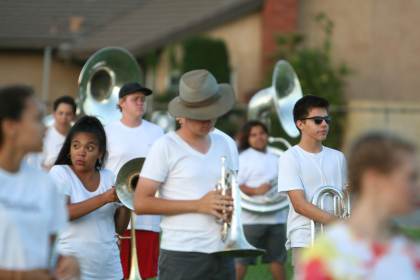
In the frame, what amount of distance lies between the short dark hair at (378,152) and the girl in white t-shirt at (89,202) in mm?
2778

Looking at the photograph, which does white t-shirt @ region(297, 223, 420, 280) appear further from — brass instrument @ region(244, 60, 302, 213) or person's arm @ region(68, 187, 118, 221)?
brass instrument @ region(244, 60, 302, 213)

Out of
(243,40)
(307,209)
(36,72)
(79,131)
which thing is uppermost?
(243,40)

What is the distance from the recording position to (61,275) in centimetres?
526

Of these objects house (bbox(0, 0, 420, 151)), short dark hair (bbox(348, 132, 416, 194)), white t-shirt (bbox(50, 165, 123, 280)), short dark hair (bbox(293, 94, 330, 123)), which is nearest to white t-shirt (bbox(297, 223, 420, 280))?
short dark hair (bbox(348, 132, 416, 194))

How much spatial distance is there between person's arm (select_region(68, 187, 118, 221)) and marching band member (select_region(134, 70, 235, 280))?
48 cm

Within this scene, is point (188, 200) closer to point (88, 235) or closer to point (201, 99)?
point (201, 99)

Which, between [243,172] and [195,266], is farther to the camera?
[243,172]

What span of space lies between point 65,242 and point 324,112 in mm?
2301

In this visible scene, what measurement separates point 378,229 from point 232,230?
219cm

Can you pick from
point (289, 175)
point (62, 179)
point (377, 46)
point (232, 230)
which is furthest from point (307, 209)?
point (377, 46)

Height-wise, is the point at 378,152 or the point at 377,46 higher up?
the point at 377,46

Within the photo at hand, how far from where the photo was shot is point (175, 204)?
6461 millimetres

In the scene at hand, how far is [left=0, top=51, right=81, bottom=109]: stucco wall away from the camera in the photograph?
2828cm

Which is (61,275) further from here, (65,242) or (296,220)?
(296,220)
